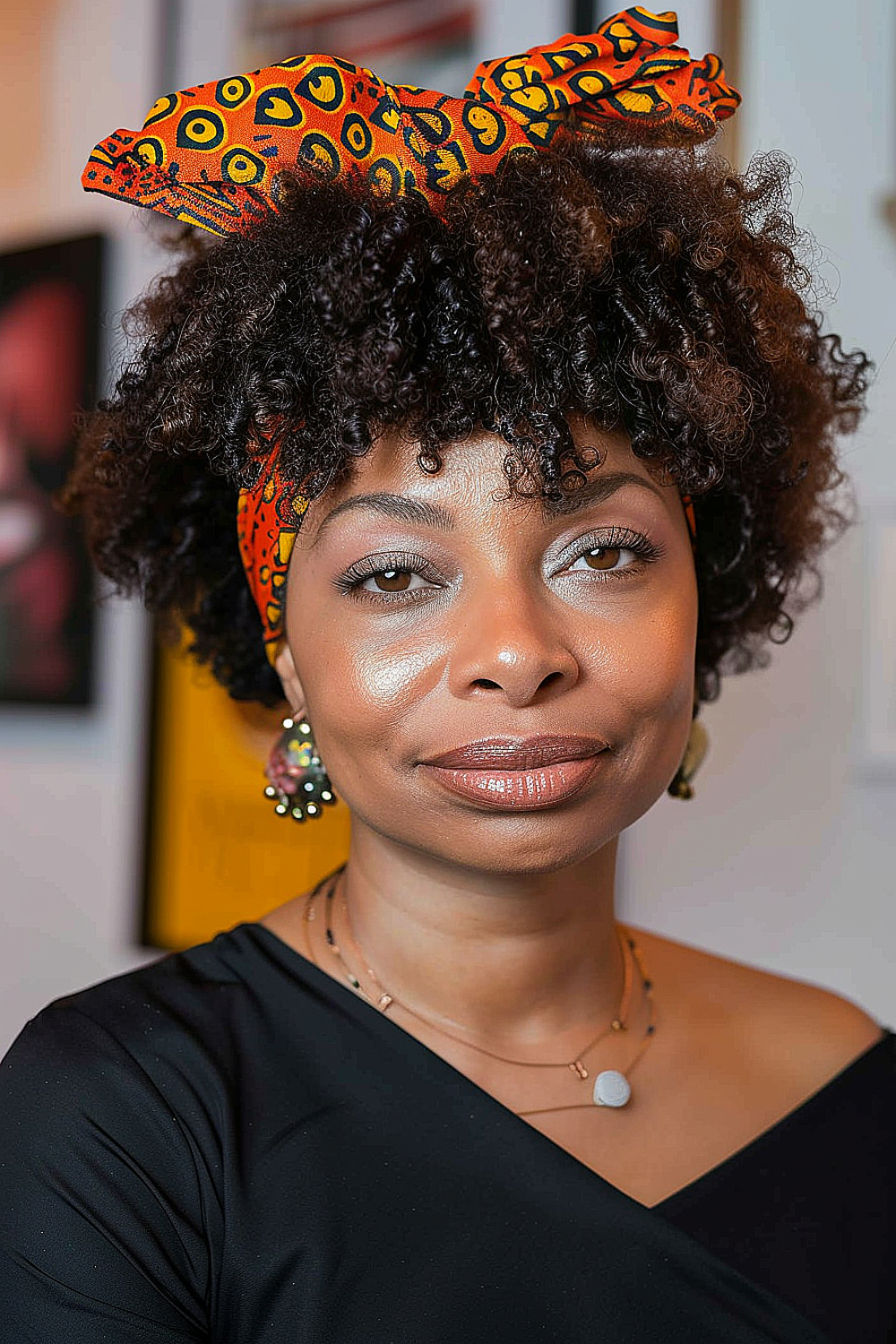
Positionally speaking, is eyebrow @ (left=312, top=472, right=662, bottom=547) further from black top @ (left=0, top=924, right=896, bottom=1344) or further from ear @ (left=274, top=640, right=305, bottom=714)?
black top @ (left=0, top=924, right=896, bottom=1344)

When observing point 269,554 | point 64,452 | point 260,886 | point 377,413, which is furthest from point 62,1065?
point 64,452

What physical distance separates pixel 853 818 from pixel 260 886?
80cm

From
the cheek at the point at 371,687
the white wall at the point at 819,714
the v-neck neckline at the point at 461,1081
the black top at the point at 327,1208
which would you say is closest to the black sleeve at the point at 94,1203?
the black top at the point at 327,1208

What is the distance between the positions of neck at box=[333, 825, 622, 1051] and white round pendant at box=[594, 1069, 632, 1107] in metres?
0.04

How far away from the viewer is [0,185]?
2277mm

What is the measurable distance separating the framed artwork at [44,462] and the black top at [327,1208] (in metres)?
1.10

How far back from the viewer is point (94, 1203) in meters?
0.96

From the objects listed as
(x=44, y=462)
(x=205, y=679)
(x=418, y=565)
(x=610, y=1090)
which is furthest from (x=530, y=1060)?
(x=44, y=462)

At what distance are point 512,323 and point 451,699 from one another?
255mm

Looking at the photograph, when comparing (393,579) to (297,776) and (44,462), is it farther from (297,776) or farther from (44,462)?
(44,462)

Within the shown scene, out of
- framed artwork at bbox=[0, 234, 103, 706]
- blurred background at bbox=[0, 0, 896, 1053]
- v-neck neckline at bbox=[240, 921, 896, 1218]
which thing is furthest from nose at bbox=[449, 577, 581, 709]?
framed artwork at bbox=[0, 234, 103, 706]

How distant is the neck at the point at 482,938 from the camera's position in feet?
3.62

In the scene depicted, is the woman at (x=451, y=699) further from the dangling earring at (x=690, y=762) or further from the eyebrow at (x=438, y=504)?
the dangling earring at (x=690, y=762)

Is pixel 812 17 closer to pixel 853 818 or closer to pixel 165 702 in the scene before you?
pixel 853 818
